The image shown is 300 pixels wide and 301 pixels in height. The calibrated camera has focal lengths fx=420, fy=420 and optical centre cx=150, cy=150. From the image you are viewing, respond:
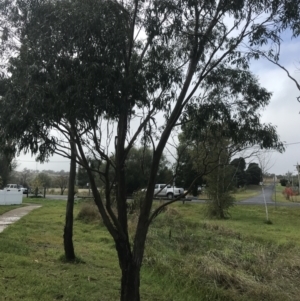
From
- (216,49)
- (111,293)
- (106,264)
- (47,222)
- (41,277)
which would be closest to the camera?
(216,49)

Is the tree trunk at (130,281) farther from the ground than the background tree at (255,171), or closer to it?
closer to it

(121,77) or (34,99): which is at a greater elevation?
(121,77)

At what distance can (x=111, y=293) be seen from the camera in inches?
318

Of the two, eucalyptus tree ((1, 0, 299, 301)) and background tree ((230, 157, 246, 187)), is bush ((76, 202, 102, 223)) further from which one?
eucalyptus tree ((1, 0, 299, 301))

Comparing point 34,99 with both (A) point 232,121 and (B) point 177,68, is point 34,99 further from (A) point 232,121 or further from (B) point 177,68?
(A) point 232,121

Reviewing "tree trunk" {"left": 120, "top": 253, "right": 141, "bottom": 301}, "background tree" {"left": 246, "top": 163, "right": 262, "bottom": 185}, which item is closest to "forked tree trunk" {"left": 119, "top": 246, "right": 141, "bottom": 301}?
"tree trunk" {"left": 120, "top": 253, "right": 141, "bottom": 301}

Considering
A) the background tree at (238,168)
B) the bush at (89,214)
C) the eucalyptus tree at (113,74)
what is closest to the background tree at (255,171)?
the background tree at (238,168)

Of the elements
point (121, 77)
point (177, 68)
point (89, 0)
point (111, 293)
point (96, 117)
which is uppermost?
point (89, 0)

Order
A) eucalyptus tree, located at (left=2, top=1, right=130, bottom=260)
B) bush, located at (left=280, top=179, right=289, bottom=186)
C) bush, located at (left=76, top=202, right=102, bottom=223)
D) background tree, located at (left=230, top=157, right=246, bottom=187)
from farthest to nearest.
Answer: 1. bush, located at (left=280, top=179, right=289, bottom=186)
2. bush, located at (left=76, top=202, right=102, bottom=223)
3. background tree, located at (left=230, top=157, right=246, bottom=187)
4. eucalyptus tree, located at (left=2, top=1, right=130, bottom=260)

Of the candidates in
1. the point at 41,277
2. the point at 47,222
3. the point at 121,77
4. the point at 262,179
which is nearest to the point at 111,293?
the point at 41,277

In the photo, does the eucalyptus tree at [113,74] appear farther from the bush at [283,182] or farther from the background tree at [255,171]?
the bush at [283,182]

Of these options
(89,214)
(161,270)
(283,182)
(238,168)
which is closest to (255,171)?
(238,168)

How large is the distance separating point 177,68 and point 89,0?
6.03ft

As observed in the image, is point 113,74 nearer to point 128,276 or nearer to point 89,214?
point 128,276
